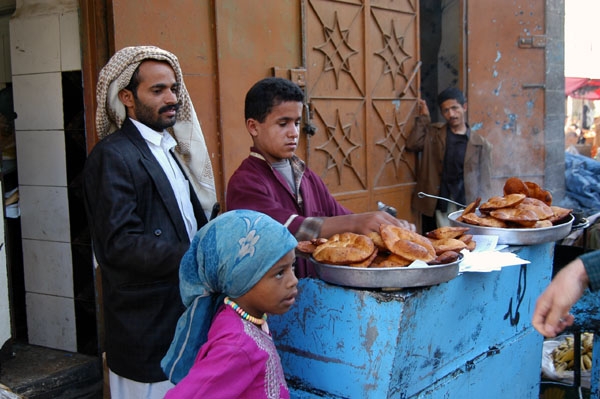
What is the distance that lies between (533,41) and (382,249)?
5527 mm

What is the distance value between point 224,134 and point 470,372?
8.42ft

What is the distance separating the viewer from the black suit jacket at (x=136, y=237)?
7.24ft

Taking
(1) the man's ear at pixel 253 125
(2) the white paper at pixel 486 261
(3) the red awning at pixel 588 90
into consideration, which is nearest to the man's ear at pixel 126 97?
(1) the man's ear at pixel 253 125

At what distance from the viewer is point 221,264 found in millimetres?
1705

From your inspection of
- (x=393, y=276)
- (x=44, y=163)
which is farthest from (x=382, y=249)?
(x=44, y=163)

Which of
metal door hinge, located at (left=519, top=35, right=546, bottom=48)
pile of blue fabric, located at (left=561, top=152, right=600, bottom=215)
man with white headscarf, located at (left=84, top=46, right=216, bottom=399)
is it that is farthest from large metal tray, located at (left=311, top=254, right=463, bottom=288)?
pile of blue fabric, located at (left=561, top=152, right=600, bottom=215)

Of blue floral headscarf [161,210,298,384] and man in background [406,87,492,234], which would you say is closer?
blue floral headscarf [161,210,298,384]

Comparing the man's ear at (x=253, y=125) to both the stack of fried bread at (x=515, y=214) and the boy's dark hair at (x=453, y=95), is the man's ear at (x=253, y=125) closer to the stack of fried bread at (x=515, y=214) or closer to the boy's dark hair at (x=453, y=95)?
the stack of fried bread at (x=515, y=214)

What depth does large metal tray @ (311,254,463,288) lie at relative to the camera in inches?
78.4

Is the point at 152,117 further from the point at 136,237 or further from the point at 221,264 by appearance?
the point at 221,264

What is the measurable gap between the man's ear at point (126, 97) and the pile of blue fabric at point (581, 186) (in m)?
6.10

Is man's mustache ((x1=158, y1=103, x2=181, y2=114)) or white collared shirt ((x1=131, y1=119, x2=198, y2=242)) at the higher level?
man's mustache ((x1=158, y1=103, x2=181, y2=114))

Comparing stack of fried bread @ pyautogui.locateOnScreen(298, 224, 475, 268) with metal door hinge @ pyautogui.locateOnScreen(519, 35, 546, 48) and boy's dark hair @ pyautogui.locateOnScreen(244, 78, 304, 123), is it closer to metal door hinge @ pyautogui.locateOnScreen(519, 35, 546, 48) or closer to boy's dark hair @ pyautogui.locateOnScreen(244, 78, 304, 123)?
boy's dark hair @ pyautogui.locateOnScreen(244, 78, 304, 123)

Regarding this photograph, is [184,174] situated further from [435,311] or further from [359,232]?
[435,311]
